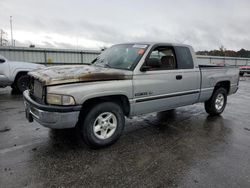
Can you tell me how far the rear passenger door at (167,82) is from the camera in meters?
3.94

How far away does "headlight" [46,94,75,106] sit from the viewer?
3062mm

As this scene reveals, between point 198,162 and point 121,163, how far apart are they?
3.96 feet

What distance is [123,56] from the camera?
4.27 metres

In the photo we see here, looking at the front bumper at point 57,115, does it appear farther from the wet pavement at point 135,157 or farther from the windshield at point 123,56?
the windshield at point 123,56

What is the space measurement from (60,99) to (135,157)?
59.2 inches

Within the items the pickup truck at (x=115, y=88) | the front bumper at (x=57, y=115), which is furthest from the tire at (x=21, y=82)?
the front bumper at (x=57, y=115)

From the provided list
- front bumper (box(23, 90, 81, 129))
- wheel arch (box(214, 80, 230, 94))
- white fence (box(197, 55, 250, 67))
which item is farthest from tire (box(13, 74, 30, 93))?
white fence (box(197, 55, 250, 67))

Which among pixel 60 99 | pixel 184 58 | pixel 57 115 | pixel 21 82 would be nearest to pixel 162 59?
pixel 184 58

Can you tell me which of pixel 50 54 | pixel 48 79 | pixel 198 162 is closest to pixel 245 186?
pixel 198 162

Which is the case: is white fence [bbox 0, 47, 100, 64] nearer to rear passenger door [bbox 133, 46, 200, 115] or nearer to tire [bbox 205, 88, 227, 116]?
rear passenger door [bbox 133, 46, 200, 115]

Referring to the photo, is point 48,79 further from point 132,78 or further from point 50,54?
point 50,54

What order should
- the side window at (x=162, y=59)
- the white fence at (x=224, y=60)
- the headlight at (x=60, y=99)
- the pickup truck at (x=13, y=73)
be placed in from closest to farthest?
the headlight at (x=60, y=99), the side window at (x=162, y=59), the pickup truck at (x=13, y=73), the white fence at (x=224, y=60)

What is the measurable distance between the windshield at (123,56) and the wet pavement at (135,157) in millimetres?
1474

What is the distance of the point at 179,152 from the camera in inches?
139
